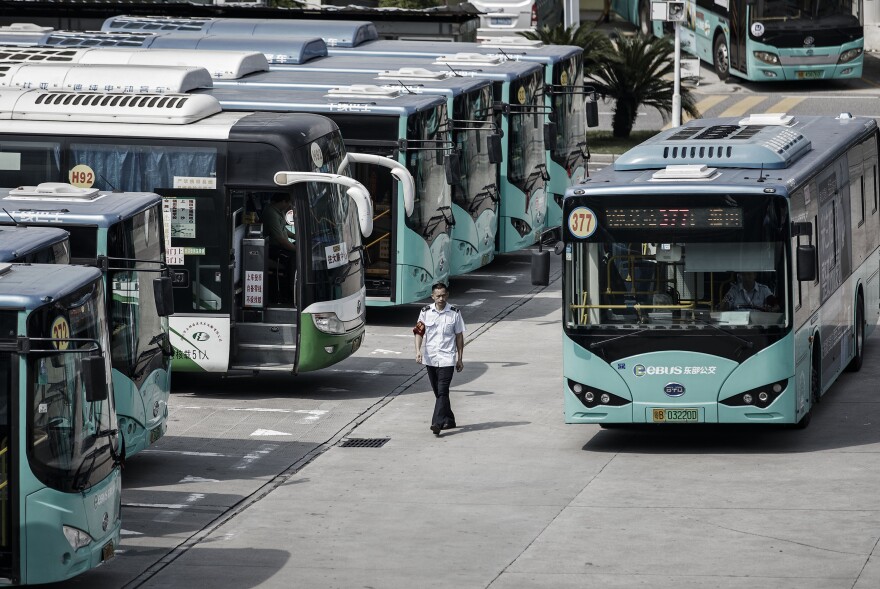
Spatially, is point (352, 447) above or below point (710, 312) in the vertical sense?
below

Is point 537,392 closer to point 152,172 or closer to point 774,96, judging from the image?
point 152,172

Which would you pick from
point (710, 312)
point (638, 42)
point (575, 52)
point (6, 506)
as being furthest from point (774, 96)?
point (6, 506)

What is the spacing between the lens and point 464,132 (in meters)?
25.5

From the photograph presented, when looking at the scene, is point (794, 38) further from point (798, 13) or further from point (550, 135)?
point (550, 135)

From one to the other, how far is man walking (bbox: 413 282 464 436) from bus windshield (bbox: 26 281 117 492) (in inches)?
226

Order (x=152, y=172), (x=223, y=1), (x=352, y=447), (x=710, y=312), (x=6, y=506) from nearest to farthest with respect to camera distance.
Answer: (x=6, y=506) < (x=710, y=312) < (x=352, y=447) < (x=152, y=172) < (x=223, y=1)

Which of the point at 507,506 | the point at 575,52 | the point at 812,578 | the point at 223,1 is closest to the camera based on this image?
the point at 812,578

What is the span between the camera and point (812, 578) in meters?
12.9

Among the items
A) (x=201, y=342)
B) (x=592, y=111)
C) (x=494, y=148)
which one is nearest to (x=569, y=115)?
(x=592, y=111)

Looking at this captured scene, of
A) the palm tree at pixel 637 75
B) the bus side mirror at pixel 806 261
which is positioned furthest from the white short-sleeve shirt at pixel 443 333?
the palm tree at pixel 637 75

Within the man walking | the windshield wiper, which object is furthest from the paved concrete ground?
the windshield wiper

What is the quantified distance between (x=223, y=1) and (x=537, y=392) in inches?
945

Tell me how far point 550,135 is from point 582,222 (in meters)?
11.7

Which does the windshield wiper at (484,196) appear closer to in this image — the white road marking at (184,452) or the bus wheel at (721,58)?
the white road marking at (184,452)
